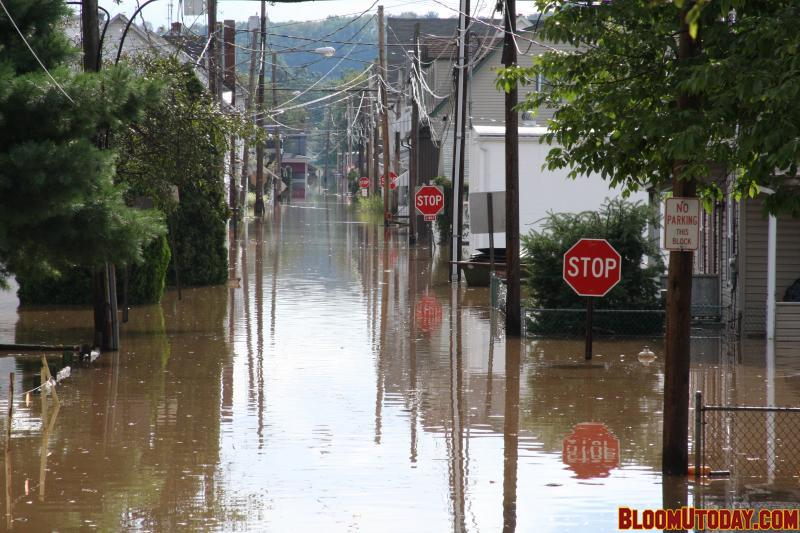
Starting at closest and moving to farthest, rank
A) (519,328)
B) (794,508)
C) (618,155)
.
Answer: (794,508), (618,155), (519,328)

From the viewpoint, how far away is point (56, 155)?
13172 mm

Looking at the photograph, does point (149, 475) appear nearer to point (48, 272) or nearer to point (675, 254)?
point (675, 254)

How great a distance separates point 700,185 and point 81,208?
725 centimetres

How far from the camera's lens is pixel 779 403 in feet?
43.5

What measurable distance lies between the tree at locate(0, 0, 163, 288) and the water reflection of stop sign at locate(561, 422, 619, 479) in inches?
237

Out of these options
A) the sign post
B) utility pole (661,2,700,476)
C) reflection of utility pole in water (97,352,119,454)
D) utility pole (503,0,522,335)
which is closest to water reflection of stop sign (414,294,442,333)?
utility pole (503,0,522,335)

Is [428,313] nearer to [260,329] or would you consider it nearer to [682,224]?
[260,329]

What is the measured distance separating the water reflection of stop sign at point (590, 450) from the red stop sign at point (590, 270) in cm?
496

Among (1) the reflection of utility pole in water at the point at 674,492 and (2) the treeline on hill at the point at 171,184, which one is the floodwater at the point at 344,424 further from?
(2) the treeline on hill at the point at 171,184

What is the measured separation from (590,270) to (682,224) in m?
7.62

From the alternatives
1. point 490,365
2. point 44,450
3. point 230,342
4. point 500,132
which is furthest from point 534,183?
point 44,450

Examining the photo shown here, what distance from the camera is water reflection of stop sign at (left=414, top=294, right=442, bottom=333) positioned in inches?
810

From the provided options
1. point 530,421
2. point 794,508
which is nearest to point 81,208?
point 530,421

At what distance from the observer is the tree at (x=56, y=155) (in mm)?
13117
